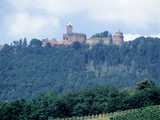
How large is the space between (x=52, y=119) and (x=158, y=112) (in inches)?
779

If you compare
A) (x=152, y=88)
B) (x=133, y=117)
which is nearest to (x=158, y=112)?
(x=133, y=117)

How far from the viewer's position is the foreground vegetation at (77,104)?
83625mm

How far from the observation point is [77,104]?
292 feet

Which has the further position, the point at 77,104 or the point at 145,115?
the point at 77,104

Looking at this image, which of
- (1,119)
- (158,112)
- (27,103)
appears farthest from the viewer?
(27,103)

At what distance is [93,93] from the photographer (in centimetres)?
9431

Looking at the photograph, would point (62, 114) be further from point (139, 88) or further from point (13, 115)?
point (139, 88)

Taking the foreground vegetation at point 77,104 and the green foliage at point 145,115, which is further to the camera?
the foreground vegetation at point 77,104

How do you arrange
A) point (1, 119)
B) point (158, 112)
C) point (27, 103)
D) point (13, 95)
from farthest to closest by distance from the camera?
point (13, 95) < point (27, 103) < point (1, 119) < point (158, 112)

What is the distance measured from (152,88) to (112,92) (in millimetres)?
5991

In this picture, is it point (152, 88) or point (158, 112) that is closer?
point (158, 112)

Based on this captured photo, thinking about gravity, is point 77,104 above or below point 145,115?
above

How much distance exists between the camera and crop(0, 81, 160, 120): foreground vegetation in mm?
83625

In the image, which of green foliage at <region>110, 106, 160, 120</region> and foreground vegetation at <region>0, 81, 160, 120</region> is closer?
green foliage at <region>110, 106, 160, 120</region>
